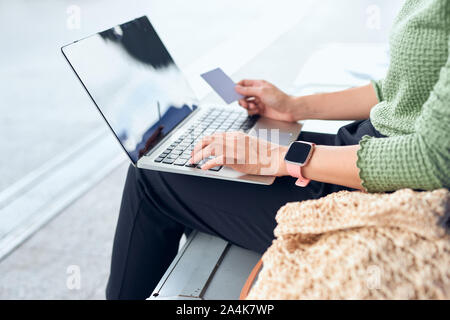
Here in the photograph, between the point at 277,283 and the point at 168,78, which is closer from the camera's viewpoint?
the point at 277,283

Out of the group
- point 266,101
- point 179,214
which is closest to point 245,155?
point 179,214

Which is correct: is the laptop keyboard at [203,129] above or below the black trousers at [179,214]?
above

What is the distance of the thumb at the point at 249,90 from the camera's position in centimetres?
108

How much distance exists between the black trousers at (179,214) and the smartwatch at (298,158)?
0.23ft

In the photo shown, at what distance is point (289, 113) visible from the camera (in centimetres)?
107

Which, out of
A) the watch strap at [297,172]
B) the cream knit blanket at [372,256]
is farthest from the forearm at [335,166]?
the cream knit blanket at [372,256]

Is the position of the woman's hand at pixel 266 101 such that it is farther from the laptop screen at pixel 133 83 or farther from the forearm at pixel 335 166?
the forearm at pixel 335 166

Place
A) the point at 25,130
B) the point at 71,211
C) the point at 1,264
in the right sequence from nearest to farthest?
the point at 1,264
the point at 71,211
the point at 25,130

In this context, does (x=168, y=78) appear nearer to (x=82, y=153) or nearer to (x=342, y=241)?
(x=342, y=241)

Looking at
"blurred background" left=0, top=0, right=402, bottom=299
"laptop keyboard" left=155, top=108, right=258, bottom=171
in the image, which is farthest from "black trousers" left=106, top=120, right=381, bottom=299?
"blurred background" left=0, top=0, right=402, bottom=299

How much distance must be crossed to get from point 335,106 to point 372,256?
639 mm

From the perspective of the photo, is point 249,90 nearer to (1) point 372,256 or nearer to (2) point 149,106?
(2) point 149,106
